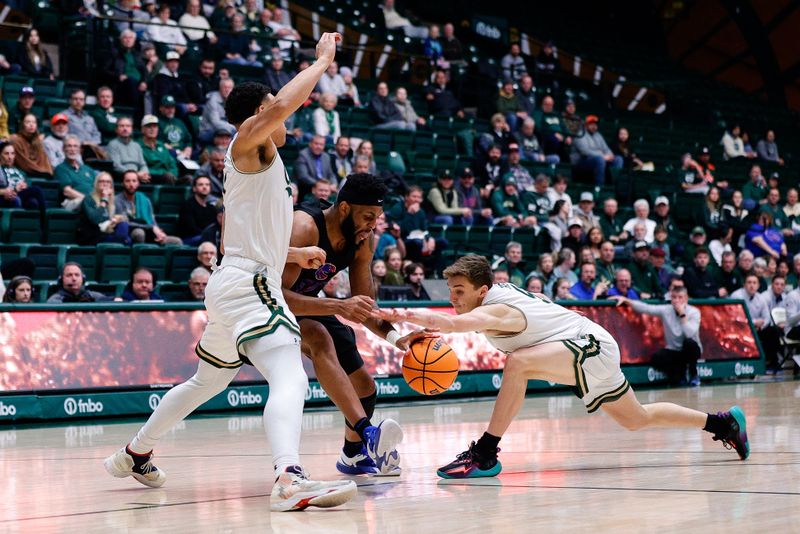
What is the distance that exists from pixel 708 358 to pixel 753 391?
2348 mm

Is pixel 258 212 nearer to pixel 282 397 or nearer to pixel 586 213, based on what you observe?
A: pixel 282 397

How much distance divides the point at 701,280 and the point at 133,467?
45.0ft

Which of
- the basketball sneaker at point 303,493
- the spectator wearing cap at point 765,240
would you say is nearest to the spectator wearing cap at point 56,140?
the basketball sneaker at point 303,493

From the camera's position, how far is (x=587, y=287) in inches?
617

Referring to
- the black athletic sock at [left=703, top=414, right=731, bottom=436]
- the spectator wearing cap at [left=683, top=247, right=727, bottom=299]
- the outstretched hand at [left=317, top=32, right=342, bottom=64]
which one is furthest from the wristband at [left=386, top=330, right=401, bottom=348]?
the spectator wearing cap at [left=683, top=247, right=727, bottom=299]

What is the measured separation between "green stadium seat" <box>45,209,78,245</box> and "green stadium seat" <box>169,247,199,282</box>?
128 cm

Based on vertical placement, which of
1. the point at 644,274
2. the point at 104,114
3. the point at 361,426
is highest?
the point at 104,114

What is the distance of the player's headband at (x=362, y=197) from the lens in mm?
6316

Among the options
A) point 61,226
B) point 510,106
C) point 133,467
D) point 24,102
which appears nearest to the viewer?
point 133,467

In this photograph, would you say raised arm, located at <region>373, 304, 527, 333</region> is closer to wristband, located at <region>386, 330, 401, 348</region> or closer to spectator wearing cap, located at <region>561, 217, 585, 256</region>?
wristband, located at <region>386, 330, 401, 348</region>

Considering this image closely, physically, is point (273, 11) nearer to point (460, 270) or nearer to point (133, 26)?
point (133, 26)

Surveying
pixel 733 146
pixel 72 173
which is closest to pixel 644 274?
pixel 72 173

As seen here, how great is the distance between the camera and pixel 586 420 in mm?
10062

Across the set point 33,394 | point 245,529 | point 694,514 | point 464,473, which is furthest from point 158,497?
point 33,394
